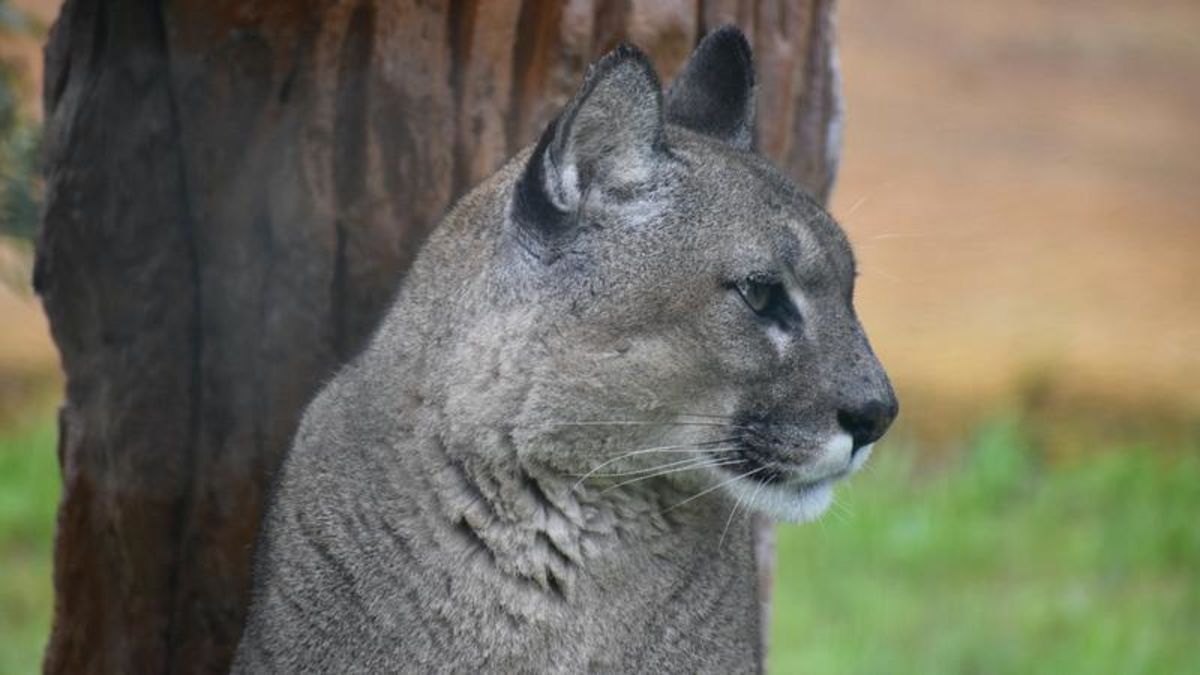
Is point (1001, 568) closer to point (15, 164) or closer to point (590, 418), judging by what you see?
point (15, 164)

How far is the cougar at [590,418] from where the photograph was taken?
4.11 meters

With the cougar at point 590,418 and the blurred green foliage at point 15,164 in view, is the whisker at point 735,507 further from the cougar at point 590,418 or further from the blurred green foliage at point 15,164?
the blurred green foliage at point 15,164

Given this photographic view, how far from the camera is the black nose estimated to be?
4.09m

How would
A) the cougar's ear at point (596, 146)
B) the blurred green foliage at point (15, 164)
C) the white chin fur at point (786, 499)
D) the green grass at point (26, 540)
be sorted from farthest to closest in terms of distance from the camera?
the green grass at point (26, 540), the blurred green foliage at point (15, 164), the white chin fur at point (786, 499), the cougar's ear at point (596, 146)

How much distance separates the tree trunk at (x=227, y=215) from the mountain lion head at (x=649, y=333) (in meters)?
1.00

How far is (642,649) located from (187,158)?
1.92 m

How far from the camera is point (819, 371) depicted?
410cm

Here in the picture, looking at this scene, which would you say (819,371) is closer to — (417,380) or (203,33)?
(417,380)

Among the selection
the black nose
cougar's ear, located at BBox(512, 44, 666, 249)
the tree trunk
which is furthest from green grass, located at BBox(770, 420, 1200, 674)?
cougar's ear, located at BBox(512, 44, 666, 249)

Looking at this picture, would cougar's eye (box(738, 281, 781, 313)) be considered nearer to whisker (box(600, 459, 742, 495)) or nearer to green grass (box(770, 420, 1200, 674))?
whisker (box(600, 459, 742, 495))

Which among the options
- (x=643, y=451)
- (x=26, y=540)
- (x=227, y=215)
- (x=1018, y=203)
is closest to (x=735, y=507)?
(x=643, y=451)

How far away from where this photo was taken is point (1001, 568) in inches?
342

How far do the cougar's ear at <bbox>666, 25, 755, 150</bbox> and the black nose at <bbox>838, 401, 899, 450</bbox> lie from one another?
0.87m

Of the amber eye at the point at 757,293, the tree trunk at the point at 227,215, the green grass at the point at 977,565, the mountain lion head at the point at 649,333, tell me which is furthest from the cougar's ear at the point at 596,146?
the green grass at the point at 977,565
